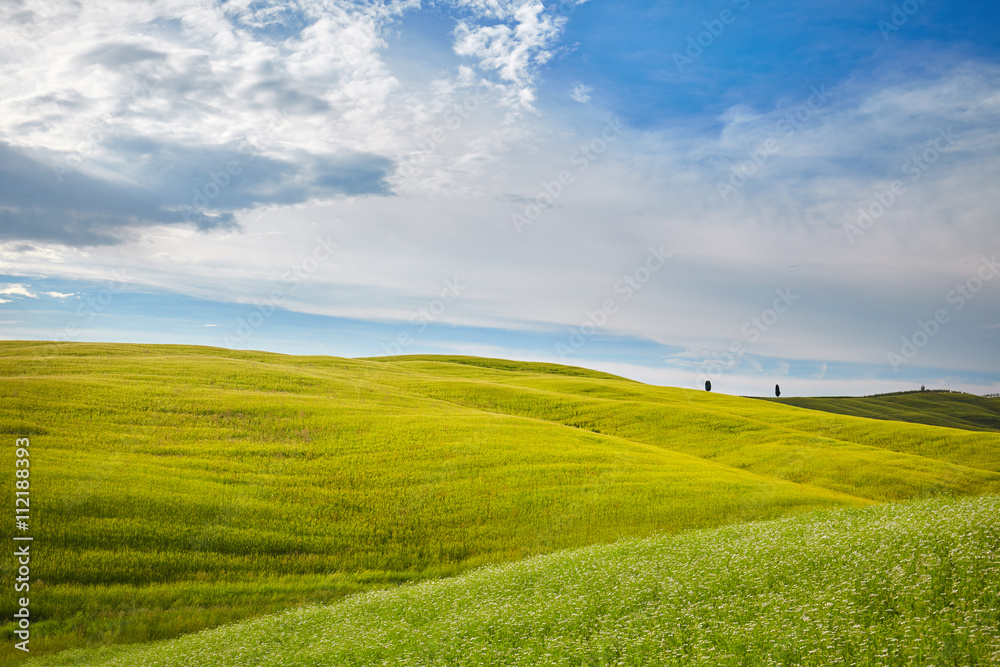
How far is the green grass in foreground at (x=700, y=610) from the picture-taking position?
25.5ft

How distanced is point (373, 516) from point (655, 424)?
30.3 m

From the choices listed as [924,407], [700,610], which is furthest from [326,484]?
[924,407]

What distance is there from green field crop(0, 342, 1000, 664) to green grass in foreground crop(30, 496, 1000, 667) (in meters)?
4.04

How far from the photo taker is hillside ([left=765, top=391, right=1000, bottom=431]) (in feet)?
401

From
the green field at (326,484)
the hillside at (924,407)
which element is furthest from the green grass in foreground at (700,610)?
the hillside at (924,407)

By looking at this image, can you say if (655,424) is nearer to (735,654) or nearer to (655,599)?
(655,599)

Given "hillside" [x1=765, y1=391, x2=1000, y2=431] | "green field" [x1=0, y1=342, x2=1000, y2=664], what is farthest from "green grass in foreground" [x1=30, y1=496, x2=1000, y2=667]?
"hillside" [x1=765, y1=391, x2=1000, y2=431]

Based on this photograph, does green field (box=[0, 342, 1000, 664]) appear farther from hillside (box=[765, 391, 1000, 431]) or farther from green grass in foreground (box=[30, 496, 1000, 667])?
hillside (box=[765, 391, 1000, 431])

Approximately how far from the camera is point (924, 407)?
13975cm

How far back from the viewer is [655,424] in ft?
157

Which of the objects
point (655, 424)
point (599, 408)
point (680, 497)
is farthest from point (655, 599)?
point (599, 408)

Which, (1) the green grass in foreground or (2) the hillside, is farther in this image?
(2) the hillside

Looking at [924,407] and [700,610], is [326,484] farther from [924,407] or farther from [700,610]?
[924,407]

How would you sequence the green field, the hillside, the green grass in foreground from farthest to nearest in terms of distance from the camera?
1. the hillside
2. the green field
3. the green grass in foreground
